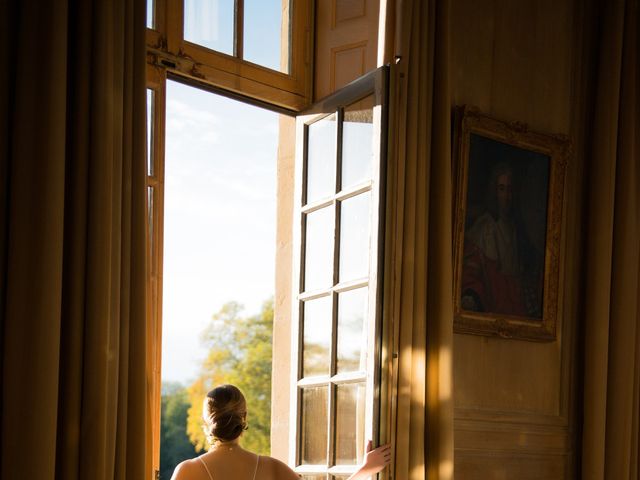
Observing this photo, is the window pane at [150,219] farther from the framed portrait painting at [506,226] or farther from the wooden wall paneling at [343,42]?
the framed portrait painting at [506,226]

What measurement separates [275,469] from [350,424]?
0.73 metres

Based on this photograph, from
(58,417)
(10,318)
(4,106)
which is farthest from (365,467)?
(4,106)

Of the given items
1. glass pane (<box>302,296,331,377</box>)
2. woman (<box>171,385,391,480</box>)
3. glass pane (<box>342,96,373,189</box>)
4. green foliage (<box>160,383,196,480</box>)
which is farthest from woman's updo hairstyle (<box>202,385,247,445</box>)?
green foliage (<box>160,383,196,480</box>)

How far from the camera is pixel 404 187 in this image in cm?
487

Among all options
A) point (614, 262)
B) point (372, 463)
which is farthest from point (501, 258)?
point (372, 463)

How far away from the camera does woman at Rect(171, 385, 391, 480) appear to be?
→ 405 cm

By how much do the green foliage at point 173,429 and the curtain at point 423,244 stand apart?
16.9 metres

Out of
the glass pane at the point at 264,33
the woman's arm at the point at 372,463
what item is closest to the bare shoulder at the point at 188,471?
the woman's arm at the point at 372,463

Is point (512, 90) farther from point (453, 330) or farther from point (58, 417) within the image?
point (58, 417)

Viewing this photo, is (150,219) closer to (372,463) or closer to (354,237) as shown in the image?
(354,237)

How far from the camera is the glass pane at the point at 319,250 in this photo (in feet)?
16.8

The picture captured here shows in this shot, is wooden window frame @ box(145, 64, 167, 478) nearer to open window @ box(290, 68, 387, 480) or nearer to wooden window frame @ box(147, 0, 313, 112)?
wooden window frame @ box(147, 0, 313, 112)

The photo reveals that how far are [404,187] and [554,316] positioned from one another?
1.56 m

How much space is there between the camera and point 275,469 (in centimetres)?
419
